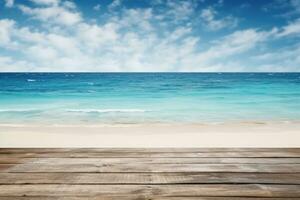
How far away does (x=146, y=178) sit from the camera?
2035mm

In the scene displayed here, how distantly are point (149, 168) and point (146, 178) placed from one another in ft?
0.71

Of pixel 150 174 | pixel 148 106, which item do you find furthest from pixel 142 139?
pixel 148 106

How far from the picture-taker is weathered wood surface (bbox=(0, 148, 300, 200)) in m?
1.77

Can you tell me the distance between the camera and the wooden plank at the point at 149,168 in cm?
221

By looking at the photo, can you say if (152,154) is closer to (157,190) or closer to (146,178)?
(146,178)

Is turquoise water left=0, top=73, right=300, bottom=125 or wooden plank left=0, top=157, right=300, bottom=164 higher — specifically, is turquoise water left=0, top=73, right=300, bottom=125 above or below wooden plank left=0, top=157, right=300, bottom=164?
below

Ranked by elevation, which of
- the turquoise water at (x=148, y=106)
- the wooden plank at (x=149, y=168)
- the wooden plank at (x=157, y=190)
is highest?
the wooden plank at (x=149, y=168)

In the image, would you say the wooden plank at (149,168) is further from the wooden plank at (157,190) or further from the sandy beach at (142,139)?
the sandy beach at (142,139)

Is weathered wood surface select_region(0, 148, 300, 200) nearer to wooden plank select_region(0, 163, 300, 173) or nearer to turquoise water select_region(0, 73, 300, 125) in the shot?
Answer: wooden plank select_region(0, 163, 300, 173)

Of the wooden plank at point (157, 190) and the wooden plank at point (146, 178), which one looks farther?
the wooden plank at point (146, 178)

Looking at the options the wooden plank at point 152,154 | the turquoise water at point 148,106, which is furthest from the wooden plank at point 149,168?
the turquoise water at point 148,106

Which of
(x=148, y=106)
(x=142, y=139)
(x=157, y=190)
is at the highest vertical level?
(x=157, y=190)

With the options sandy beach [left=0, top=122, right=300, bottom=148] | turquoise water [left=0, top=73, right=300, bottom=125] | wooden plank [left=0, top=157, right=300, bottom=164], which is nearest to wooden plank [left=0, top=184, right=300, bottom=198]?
wooden plank [left=0, top=157, right=300, bottom=164]

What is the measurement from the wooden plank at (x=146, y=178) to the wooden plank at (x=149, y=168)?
9 centimetres
